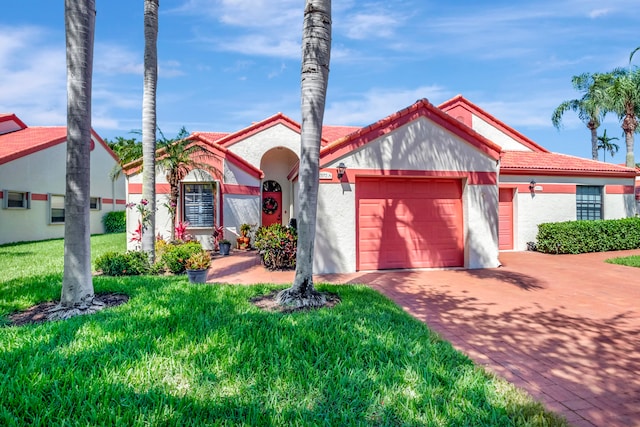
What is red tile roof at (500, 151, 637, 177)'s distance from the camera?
14.5 m

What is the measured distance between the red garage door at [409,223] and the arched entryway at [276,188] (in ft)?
33.8

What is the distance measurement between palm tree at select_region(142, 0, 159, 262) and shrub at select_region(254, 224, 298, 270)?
128 inches

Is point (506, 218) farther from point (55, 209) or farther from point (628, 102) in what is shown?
point (55, 209)

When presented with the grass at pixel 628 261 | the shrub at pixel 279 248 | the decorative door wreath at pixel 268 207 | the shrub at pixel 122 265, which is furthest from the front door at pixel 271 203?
Answer: the grass at pixel 628 261

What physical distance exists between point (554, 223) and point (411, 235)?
8.16m

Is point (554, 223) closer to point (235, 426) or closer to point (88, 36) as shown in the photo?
point (235, 426)

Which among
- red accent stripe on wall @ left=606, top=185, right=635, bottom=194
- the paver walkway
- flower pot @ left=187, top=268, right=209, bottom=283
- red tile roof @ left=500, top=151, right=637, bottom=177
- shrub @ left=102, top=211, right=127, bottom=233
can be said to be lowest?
the paver walkway

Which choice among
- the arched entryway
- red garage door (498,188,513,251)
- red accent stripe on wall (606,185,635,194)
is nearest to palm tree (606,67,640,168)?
red accent stripe on wall (606,185,635,194)

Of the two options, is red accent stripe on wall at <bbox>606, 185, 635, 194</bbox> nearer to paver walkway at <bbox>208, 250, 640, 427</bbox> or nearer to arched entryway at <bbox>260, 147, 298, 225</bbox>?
paver walkway at <bbox>208, 250, 640, 427</bbox>

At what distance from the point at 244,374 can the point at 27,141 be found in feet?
75.8

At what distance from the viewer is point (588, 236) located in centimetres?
1381

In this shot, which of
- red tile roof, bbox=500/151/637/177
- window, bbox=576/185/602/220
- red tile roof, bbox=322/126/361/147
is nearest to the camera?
red tile roof, bbox=500/151/637/177

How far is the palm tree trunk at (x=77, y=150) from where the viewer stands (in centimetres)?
550

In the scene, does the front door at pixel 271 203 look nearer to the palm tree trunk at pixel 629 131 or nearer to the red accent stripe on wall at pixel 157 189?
the red accent stripe on wall at pixel 157 189
